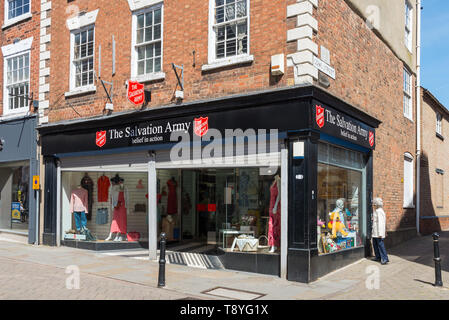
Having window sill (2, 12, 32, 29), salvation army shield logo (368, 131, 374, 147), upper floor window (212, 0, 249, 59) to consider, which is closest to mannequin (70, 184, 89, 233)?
window sill (2, 12, 32, 29)

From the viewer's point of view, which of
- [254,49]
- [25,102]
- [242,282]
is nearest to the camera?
[242,282]

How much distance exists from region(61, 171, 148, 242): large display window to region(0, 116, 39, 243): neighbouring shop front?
51.8 inches

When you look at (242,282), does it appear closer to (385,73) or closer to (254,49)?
(254,49)

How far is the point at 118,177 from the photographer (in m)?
13.7

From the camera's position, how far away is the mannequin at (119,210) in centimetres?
1360

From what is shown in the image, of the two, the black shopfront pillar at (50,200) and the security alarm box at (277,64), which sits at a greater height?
the security alarm box at (277,64)

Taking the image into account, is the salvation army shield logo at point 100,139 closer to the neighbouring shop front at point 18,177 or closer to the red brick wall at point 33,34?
the neighbouring shop front at point 18,177

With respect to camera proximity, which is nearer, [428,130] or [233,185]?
[233,185]

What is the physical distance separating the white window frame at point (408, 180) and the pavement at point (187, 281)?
4.38 meters

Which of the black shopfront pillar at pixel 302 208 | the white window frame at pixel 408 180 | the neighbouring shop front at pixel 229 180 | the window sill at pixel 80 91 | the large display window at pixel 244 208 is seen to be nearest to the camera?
the black shopfront pillar at pixel 302 208

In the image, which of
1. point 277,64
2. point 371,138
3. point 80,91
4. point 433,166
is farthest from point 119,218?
point 433,166

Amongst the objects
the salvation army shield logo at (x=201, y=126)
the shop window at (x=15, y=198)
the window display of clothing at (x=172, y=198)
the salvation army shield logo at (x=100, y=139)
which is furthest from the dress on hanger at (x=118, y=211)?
the salvation army shield logo at (x=201, y=126)

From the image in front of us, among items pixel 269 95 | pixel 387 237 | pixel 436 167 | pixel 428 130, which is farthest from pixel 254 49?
pixel 436 167

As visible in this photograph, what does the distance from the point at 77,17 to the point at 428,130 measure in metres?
14.0
